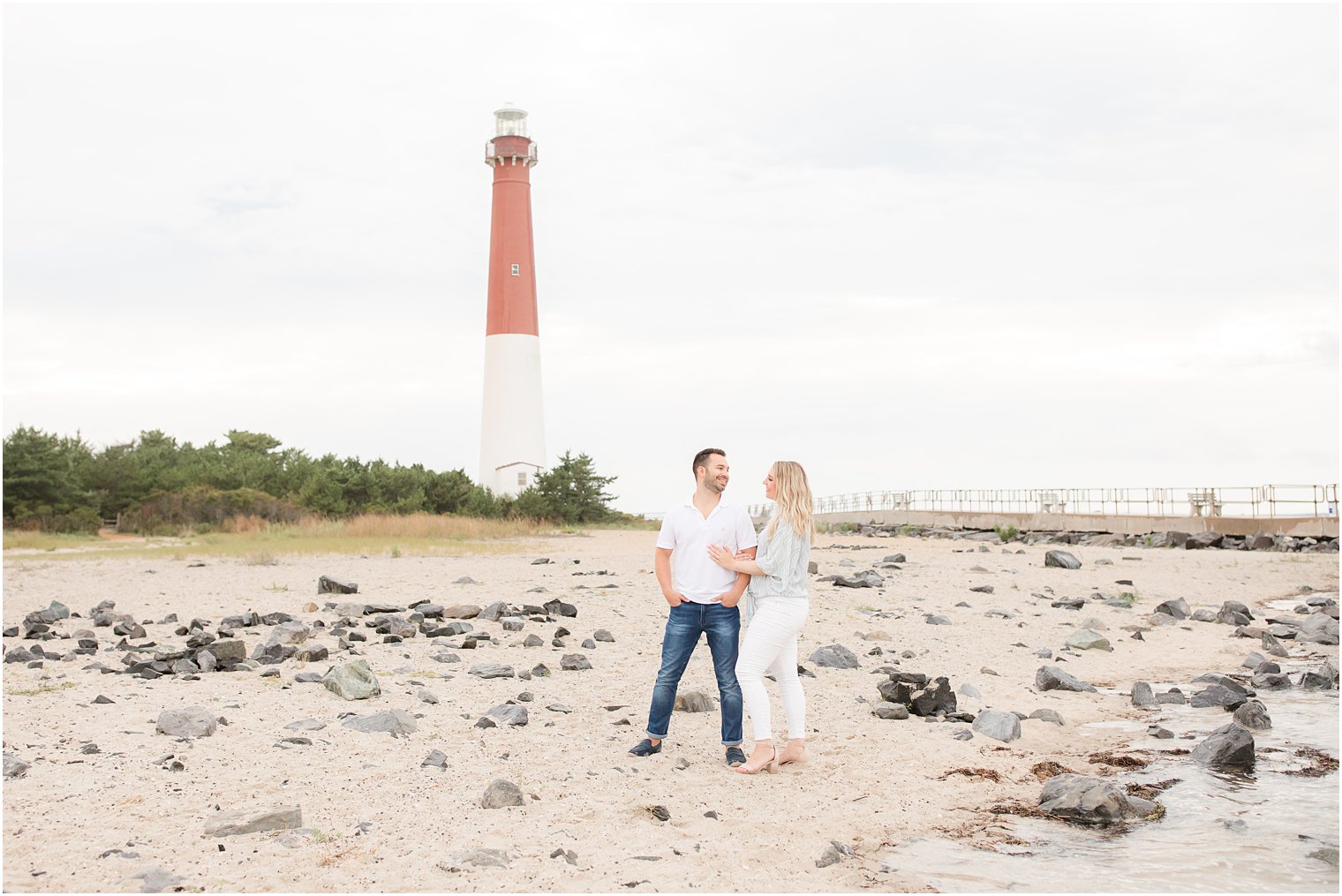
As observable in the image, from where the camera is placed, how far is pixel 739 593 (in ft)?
22.6

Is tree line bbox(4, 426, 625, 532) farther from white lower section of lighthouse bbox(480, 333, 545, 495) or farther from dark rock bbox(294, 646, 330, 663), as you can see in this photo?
dark rock bbox(294, 646, 330, 663)

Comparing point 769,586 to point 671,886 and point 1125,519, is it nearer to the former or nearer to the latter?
point 671,886

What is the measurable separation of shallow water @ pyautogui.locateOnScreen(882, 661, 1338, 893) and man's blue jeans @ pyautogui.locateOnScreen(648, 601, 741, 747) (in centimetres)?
157

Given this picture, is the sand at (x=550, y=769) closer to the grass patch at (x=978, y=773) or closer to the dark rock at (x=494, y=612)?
the grass patch at (x=978, y=773)

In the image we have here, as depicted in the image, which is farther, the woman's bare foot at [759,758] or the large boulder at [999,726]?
the large boulder at [999,726]

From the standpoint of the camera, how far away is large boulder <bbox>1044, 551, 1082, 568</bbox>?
20.9 metres

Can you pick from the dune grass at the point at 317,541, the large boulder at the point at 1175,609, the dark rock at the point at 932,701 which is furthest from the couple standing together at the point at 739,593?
the dune grass at the point at 317,541

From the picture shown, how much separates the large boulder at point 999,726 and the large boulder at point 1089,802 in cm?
152

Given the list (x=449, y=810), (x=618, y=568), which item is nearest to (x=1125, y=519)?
(x=618, y=568)

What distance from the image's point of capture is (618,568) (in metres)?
18.4

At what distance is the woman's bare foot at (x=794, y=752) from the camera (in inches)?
277

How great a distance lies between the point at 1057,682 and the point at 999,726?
225 centimetres

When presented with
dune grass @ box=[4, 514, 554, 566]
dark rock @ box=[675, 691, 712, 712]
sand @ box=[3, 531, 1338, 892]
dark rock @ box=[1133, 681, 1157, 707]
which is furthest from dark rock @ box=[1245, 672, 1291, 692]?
dune grass @ box=[4, 514, 554, 566]

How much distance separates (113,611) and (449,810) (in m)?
10.0
